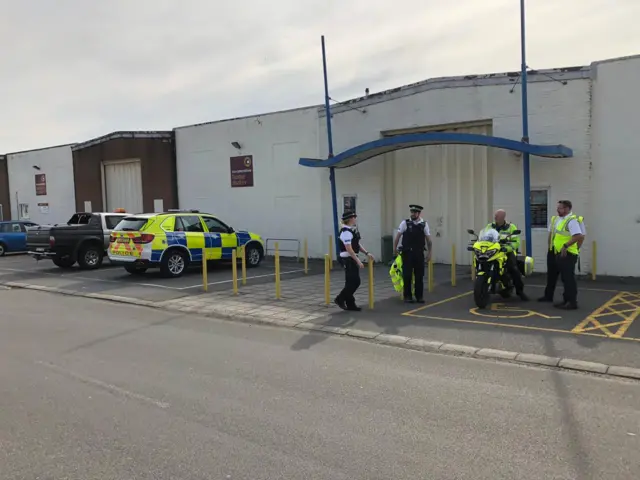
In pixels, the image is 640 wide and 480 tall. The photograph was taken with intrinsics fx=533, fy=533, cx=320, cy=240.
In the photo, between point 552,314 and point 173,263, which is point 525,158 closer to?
point 552,314

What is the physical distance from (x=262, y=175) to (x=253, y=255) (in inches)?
173

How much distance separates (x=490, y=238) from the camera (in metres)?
8.97

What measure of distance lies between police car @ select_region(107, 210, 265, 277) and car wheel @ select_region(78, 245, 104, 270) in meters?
2.27

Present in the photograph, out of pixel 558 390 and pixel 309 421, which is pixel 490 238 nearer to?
pixel 558 390

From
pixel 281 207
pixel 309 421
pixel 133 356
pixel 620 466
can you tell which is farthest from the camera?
pixel 281 207

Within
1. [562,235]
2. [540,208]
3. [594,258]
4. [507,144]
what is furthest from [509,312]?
[540,208]

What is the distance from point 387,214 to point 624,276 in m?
6.72

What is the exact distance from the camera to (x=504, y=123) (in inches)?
539

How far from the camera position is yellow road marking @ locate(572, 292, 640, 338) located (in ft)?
24.0

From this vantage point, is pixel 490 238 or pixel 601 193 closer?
pixel 490 238

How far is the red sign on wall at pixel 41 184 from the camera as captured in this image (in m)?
28.8

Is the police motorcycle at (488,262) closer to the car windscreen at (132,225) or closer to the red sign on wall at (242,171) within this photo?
the car windscreen at (132,225)

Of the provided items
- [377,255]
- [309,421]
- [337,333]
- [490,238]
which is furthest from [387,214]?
[309,421]

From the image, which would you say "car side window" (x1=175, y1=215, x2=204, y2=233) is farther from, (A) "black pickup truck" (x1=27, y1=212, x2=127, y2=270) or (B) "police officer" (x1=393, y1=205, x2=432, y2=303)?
(B) "police officer" (x1=393, y1=205, x2=432, y2=303)
